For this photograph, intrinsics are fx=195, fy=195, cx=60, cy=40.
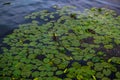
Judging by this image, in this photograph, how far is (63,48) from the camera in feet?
14.2

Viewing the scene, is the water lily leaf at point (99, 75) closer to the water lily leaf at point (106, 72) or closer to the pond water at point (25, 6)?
the water lily leaf at point (106, 72)

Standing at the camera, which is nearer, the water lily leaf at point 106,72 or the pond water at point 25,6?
the water lily leaf at point 106,72

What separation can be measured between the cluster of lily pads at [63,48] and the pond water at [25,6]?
41 cm

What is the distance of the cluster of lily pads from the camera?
3664 millimetres

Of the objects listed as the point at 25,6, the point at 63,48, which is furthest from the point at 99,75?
the point at 25,6

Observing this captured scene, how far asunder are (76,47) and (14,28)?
1.91 meters

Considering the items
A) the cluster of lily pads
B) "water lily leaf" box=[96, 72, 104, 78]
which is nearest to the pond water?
the cluster of lily pads

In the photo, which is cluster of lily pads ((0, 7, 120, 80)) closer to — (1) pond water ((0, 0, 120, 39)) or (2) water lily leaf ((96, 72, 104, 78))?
(2) water lily leaf ((96, 72, 104, 78))

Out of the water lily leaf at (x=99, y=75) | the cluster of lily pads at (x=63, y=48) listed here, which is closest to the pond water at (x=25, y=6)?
the cluster of lily pads at (x=63, y=48)

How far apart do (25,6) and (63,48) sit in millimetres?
3016

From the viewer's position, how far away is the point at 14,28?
5.33m

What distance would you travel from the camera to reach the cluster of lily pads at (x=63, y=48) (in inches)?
144

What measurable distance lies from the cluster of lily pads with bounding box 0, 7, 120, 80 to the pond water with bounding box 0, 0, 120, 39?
41 centimetres

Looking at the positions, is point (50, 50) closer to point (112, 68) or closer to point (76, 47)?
point (76, 47)
